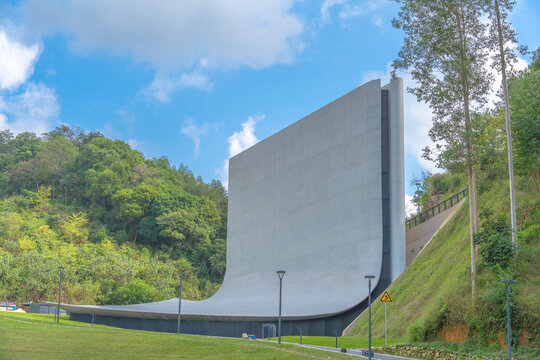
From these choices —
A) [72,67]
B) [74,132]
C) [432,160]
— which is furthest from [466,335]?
[74,132]

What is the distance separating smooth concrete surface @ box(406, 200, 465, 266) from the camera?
84.1 feet

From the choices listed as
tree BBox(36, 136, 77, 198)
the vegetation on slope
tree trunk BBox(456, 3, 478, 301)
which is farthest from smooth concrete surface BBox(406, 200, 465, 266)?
tree BBox(36, 136, 77, 198)

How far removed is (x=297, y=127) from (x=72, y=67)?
966 inches

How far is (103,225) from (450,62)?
155ft

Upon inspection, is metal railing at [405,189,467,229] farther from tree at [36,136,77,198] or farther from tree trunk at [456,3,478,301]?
tree at [36,136,77,198]

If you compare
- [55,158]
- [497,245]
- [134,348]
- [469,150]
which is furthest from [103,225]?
[497,245]

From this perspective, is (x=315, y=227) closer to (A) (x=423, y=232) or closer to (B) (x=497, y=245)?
(A) (x=423, y=232)

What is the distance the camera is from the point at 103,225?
5850 cm

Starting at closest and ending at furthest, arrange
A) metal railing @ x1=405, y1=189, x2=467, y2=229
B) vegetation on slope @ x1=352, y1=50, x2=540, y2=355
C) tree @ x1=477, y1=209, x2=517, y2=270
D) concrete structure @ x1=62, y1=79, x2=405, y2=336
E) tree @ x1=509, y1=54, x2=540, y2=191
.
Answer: vegetation on slope @ x1=352, y1=50, x2=540, y2=355 < tree @ x1=477, y1=209, x2=517, y2=270 < tree @ x1=509, y1=54, x2=540, y2=191 < concrete structure @ x1=62, y1=79, x2=405, y2=336 < metal railing @ x1=405, y1=189, x2=467, y2=229

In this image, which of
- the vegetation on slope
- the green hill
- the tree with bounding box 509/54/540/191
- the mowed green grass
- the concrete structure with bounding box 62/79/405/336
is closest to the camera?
the mowed green grass

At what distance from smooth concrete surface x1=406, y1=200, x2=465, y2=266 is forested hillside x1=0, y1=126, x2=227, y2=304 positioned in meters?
22.1

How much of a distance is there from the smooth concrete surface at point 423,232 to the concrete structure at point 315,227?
5.16ft

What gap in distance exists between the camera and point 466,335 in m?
15.1

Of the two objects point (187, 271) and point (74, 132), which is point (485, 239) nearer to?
point (187, 271)
